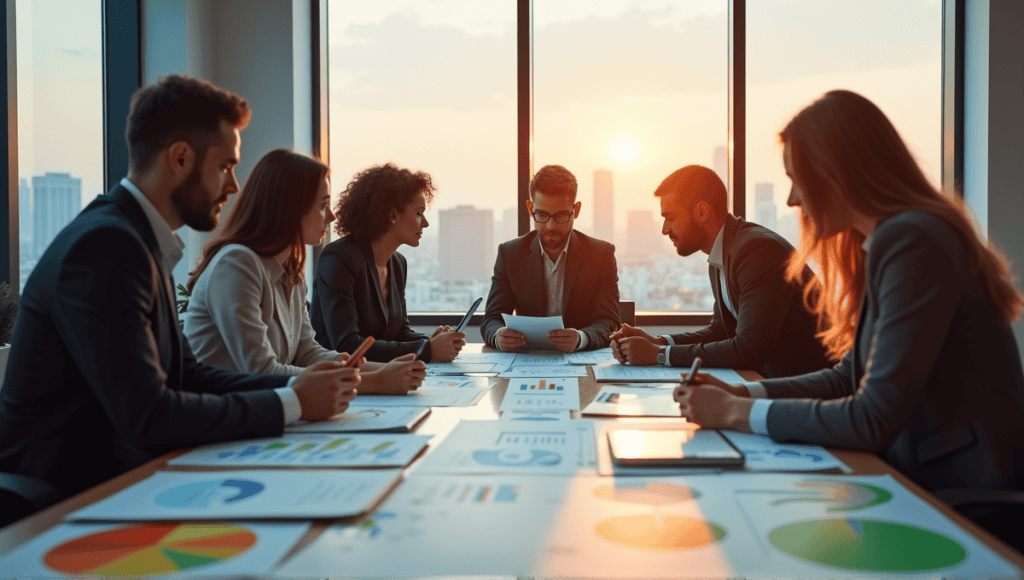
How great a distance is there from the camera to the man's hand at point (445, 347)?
7.84 feet

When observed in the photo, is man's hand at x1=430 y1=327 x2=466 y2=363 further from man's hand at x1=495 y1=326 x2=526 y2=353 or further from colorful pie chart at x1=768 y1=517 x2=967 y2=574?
colorful pie chart at x1=768 y1=517 x2=967 y2=574

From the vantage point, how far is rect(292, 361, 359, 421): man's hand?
1374 mm

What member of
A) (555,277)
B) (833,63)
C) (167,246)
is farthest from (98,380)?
(833,63)

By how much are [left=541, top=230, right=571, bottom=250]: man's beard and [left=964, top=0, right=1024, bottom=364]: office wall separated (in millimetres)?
2577

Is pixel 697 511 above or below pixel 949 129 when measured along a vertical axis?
below

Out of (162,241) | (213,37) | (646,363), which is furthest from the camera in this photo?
(213,37)

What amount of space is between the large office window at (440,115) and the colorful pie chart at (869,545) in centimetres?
382

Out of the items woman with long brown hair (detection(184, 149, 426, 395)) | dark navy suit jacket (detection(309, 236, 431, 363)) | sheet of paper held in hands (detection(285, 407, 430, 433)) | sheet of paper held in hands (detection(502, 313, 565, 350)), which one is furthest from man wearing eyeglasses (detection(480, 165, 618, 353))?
sheet of paper held in hands (detection(285, 407, 430, 433))

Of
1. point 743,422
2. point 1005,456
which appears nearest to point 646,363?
point 743,422

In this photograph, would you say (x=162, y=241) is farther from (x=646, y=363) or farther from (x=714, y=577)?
(x=646, y=363)

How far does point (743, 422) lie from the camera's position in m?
1.30

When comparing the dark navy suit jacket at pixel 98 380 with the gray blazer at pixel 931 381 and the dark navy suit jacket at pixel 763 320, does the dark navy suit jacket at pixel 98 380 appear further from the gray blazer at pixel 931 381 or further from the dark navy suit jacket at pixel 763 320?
the dark navy suit jacket at pixel 763 320

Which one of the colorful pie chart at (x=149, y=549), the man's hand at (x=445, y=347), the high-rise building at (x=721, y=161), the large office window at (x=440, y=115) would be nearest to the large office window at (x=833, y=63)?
the high-rise building at (x=721, y=161)

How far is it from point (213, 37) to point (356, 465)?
402 centimetres
